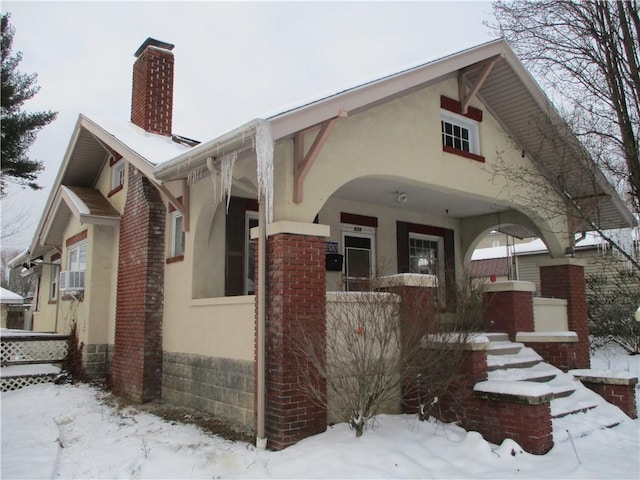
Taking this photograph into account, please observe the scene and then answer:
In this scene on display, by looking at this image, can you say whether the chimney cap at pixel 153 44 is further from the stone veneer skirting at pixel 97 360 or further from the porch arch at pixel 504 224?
the porch arch at pixel 504 224

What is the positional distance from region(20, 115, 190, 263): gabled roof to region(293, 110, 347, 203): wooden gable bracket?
305cm

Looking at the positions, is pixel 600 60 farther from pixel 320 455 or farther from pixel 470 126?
pixel 320 455

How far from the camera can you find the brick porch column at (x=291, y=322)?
6387 mm

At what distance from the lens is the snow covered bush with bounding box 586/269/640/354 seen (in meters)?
14.3

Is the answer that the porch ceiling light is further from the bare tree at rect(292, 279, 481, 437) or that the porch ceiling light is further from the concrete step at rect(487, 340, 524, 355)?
the bare tree at rect(292, 279, 481, 437)

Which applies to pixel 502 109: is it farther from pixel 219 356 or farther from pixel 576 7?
pixel 219 356

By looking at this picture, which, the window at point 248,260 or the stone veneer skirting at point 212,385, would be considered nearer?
the stone veneer skirting at point 212,385

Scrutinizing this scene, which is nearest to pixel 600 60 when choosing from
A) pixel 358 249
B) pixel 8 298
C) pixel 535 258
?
pixel 358 249

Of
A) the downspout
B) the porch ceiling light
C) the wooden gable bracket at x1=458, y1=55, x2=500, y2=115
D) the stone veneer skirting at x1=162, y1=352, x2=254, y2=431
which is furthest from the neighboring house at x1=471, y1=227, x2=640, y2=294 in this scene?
the downspout

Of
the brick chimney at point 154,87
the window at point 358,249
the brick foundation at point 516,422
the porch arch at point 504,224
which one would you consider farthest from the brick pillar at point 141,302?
the porch arch at point 504,224

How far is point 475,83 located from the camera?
32.2ft

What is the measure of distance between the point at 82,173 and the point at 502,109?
10507 millimetres

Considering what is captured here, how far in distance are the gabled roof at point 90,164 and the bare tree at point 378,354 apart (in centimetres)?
421

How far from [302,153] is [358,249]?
5.15 m
